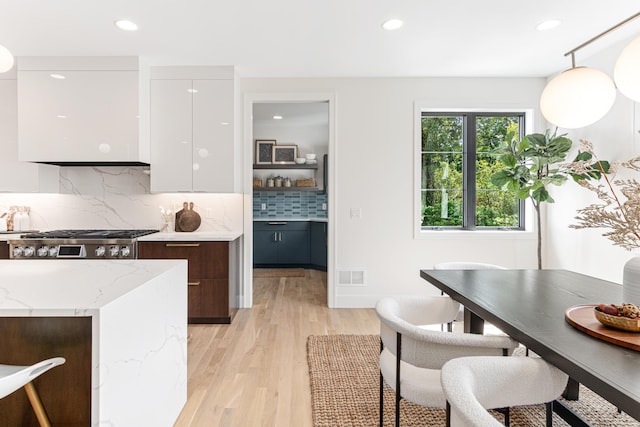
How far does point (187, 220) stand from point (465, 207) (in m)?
3.09

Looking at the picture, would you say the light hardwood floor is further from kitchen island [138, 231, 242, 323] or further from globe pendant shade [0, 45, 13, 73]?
globe pendant shade [0, 45, 13, 73]

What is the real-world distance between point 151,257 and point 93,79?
1.77 metres

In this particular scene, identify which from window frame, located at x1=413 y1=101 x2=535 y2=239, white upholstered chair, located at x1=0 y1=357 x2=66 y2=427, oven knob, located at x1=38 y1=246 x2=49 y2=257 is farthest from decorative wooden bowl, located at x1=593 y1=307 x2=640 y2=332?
oven knob, located at x1=38 y1=246 x2=49 y2=257

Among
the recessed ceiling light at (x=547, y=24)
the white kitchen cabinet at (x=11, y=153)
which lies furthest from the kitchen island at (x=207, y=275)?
the recessed ceiling light at (x=547, y=24)

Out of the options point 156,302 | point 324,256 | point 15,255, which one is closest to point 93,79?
point 15,255

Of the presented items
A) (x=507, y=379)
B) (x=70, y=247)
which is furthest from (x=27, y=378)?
(x=70, y=247)

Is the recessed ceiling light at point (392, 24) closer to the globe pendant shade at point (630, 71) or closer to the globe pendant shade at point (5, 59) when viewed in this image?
the globe pendant shade at point (630, 71)

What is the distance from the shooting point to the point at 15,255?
10.8 feet

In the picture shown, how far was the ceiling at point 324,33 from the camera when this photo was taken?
2.54 m

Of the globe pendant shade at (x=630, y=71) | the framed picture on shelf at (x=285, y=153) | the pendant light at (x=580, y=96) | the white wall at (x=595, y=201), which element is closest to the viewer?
the globe pendant shade at (x=630, y=71)

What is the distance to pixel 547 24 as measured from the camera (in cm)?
278

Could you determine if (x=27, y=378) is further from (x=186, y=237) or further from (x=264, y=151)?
(x=264, y=151)

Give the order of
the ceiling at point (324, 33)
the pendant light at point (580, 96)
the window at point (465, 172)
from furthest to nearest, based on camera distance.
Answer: the window at point (465, 172) → the ceiling at point (324, 33) → the pendant light at point (580, 96)

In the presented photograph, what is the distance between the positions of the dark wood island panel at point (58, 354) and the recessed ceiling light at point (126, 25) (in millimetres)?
2274
